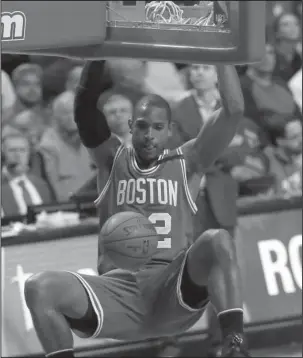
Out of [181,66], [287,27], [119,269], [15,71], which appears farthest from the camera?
[287,27]

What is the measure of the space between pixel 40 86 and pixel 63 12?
427cm

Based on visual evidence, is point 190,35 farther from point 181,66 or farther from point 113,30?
point 181,66

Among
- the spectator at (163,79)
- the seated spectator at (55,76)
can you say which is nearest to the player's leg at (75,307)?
the spectator at (163,79)

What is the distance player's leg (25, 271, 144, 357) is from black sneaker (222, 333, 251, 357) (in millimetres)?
714

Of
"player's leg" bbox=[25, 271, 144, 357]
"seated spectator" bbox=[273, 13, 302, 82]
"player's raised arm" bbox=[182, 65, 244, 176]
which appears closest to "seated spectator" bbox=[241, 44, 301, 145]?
"seated spectator" bbox=[273, 13, 302, 82]

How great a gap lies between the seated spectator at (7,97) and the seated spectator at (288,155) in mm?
2046

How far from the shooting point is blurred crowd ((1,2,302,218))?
7.21m

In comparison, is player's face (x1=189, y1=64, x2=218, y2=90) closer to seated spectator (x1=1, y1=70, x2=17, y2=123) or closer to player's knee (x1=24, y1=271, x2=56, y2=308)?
seated spectator (x1=1, y1=70, x2=17, y2=123)

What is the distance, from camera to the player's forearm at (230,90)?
4.69m

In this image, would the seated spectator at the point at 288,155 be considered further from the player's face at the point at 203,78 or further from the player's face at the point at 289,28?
the player's face at the point at 289,28

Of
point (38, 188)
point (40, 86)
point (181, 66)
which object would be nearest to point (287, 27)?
point (181, 66)

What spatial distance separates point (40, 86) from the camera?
8.26m

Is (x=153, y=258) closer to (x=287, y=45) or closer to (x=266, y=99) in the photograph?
(x=266, y=99)

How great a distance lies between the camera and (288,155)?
827 centimetres
